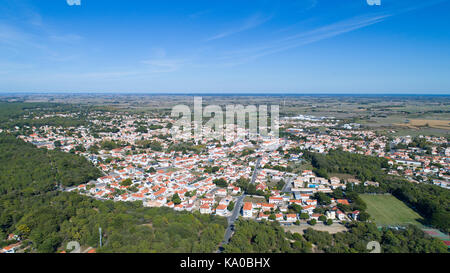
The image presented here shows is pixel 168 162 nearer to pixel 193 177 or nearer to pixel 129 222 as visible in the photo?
pixel 193 177

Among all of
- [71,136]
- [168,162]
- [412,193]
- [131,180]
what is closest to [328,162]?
[412,193]

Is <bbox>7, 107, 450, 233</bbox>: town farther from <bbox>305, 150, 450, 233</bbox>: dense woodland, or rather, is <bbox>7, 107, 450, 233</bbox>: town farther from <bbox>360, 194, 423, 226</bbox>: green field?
<bbox>360, 194, 423, 226</bbox>: green field

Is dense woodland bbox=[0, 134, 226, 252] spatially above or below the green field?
above

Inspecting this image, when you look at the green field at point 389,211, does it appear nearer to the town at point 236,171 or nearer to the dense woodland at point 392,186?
the dense woodland at point 392,186

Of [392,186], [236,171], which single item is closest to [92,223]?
[236,171]

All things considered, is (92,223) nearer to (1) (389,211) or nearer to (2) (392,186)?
(1) (389,211)

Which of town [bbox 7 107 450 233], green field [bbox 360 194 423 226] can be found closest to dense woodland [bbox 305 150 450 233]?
green field [bbox 360 194 423 226]

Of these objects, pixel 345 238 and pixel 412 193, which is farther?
pixel 412 193
